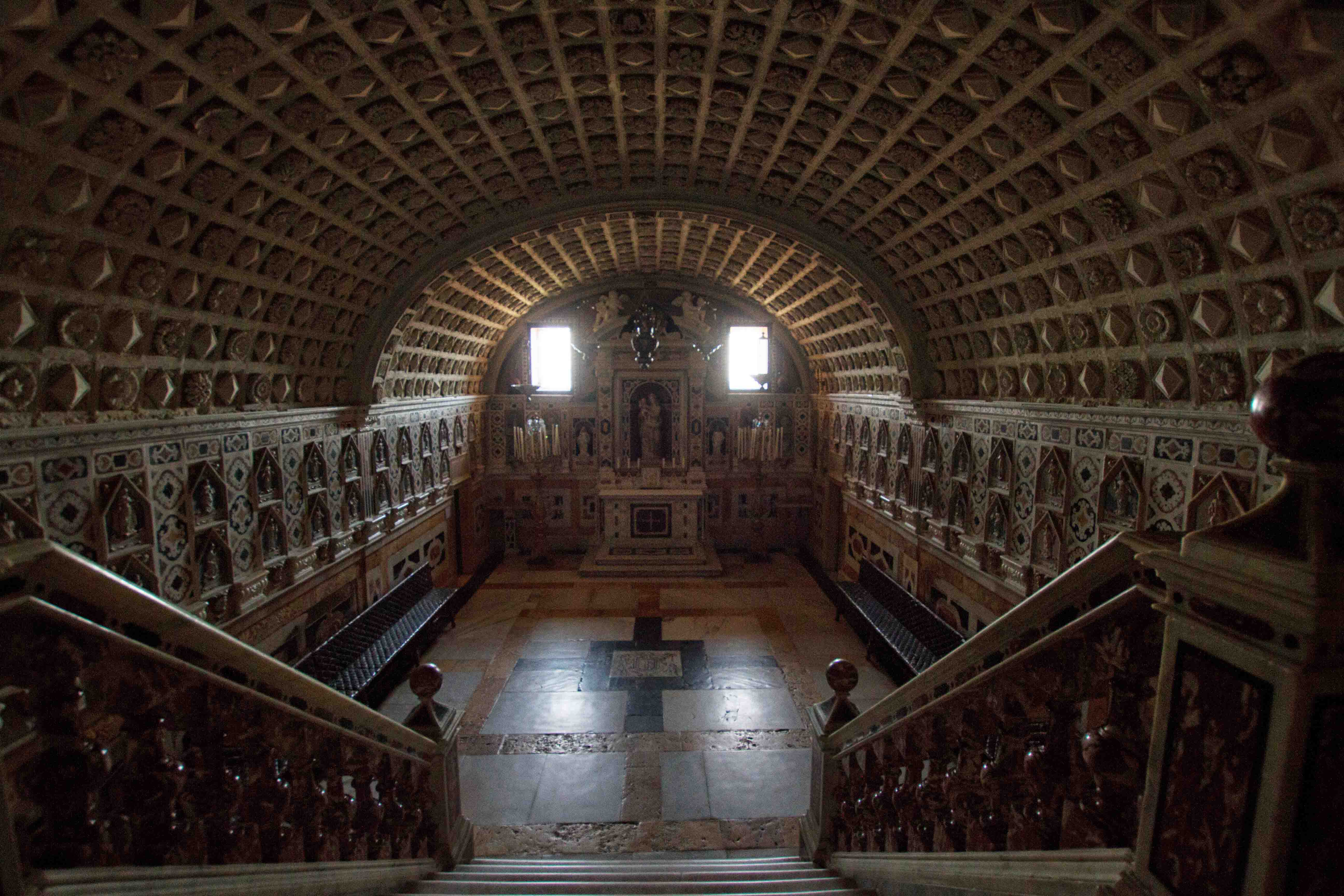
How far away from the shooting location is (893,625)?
12055mm

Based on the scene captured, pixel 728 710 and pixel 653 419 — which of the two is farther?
pixel 653 419

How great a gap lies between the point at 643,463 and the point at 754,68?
43.4 ft

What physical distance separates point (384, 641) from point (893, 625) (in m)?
8.91

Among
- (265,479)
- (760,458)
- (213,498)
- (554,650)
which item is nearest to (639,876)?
(213,498)

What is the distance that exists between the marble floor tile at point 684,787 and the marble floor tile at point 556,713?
1.14m

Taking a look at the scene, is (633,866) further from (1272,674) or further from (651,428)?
(651,428)

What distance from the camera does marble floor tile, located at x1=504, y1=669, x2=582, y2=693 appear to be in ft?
36.0

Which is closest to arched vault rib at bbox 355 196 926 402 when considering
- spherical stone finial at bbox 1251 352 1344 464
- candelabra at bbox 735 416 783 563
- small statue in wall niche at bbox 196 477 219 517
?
candelabra at bbox 735 416 783 563

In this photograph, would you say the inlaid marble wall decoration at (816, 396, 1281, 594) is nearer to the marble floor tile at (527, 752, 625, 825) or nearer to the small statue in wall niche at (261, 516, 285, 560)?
the marble floor tile at (527, 752, 625, 825)

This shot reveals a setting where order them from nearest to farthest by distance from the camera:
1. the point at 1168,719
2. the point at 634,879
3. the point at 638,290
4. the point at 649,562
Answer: the point at 1168,719, the point at 634,879, the point at 649,562, the point at 638,290

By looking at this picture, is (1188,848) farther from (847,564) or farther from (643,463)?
(643,463)

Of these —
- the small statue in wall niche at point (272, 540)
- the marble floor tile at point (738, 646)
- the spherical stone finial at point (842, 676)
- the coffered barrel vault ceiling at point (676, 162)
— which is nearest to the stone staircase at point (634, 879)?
the spherical stone finial at point (842, 676)

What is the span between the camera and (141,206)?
600 cm

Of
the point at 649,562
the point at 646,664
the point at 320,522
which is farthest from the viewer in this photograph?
the point at 649,562
